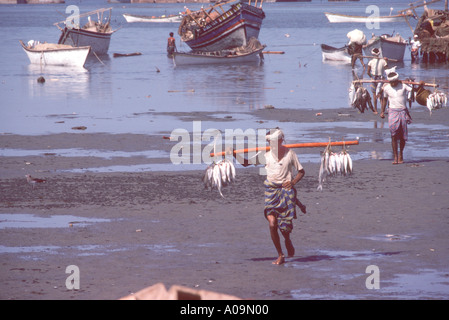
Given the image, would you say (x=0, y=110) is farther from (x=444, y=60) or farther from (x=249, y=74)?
(x=444, y=60)

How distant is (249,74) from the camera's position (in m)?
38.8

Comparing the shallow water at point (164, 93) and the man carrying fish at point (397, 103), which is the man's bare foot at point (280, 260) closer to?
the man carrying fish at point (397, 103)

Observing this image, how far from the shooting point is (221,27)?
157 feet

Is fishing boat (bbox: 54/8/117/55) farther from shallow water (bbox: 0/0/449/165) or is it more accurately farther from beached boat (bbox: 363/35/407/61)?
beached boat (bbox: 363/35/407/61)

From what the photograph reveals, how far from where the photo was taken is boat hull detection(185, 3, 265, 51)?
48000mm

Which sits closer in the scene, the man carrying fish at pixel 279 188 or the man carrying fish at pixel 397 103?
the man carrying fish at pixel 279 188

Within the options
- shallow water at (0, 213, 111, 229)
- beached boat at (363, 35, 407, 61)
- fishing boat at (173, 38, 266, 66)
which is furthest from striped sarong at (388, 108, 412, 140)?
fishing boat at (173, 38, 266, 66)

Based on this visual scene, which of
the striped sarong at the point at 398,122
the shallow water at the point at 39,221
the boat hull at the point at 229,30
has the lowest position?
the shallow water at the point at 39,221

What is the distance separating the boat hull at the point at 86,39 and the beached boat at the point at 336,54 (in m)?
16.0

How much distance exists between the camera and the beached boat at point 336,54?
47969mm

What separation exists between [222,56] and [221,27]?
4.07 m

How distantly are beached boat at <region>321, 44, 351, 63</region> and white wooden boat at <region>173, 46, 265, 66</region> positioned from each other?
495 cm

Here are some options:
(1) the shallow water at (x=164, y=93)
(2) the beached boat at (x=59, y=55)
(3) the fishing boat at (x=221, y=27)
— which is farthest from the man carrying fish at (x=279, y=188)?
(3) the fishing boat at (x=221, y=27)
